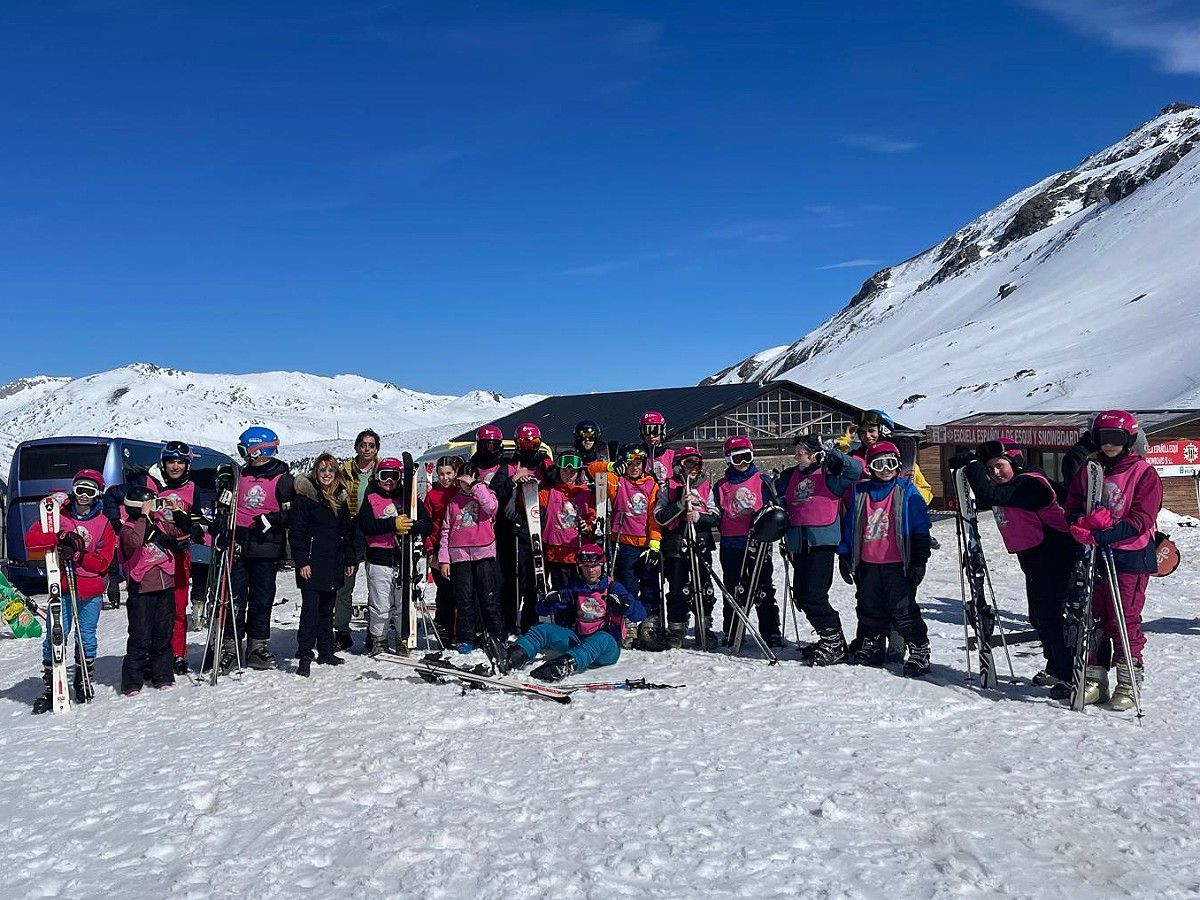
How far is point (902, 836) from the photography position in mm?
4594

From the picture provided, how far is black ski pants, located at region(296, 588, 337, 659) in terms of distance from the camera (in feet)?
27.6

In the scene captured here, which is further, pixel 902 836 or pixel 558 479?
pixel 558 479

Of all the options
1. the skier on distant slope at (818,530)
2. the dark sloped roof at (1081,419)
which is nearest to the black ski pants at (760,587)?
the skier on distant slope at (818,530)

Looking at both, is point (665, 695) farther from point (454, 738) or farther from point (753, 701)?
point (454, 738)

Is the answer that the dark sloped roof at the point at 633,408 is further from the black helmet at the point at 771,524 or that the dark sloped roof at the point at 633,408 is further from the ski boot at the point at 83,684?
the ski boot at the point at 83,684

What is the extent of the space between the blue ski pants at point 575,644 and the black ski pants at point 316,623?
6.09 feet

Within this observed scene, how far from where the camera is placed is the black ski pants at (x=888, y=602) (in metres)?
7.98

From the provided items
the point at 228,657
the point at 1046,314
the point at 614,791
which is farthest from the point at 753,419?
the point at 1046,314

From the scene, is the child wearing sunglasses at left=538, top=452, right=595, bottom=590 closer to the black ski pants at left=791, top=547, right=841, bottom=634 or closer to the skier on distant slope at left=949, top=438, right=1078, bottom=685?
the black ski pants at left=791, top=547, right=841, bottom=634

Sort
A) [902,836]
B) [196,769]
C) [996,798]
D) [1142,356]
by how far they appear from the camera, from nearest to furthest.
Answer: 1. [902,836]
2. [996,798]
3. [196,769]
4. [1142,356]

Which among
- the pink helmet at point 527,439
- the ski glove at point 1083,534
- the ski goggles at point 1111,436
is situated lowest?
the ski glove at point 1083,534

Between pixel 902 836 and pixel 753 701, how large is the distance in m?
2.54

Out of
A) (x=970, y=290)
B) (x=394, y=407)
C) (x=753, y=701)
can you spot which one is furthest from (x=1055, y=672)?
(x=394, y=407)

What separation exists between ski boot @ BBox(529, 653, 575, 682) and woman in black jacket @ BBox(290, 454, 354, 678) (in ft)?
6.96
